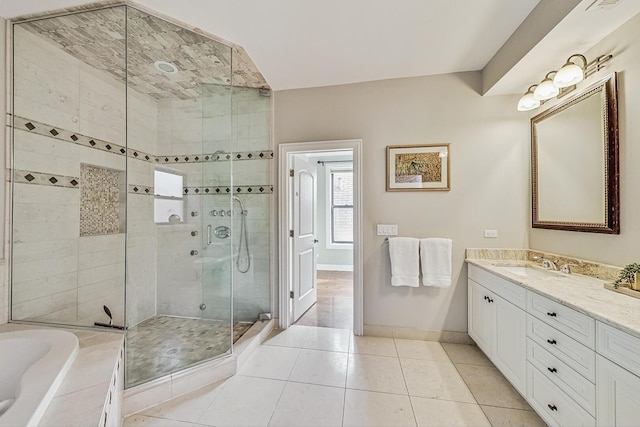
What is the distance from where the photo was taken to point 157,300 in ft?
9.12

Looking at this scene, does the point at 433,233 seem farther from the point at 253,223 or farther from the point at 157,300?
the point at 157,300

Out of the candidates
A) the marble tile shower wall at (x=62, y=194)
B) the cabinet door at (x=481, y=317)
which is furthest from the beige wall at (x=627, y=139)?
the marble tile shower wall at (x=62, y=194)

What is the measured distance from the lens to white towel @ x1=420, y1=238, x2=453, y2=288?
244cm

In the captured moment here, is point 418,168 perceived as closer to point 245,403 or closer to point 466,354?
point 466,354

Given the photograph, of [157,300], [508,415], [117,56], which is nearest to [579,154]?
[508,415]

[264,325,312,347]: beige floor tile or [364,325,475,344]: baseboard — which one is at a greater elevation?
[364,325,475,344]: baseboard

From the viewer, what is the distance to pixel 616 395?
1055 mm

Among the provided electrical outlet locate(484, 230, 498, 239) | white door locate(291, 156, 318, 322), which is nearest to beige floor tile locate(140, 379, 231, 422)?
white door locate(291, 156, 318, 322)

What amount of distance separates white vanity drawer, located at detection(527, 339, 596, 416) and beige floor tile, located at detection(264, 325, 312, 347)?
1809mm

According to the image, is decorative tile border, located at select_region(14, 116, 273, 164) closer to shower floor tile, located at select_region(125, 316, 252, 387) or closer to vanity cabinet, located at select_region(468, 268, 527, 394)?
shower floor tile, located at select_region(125, 316, 252, 387)

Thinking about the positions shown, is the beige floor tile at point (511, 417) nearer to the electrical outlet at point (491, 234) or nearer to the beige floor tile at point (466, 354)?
the beige floor tile at point (466, 354)

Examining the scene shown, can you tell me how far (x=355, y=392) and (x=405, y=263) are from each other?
1.21 meters

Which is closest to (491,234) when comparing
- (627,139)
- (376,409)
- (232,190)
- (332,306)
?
(627,139)

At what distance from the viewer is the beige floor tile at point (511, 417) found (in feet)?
5.01
